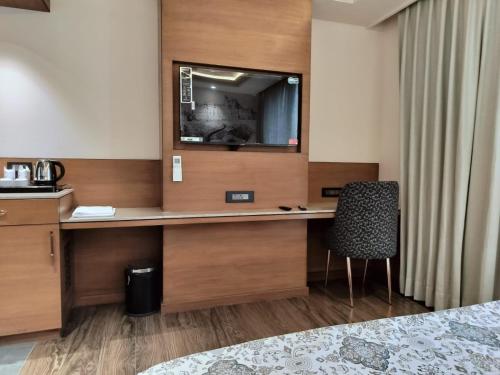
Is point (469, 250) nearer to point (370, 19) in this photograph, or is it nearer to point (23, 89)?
point (370, 19)

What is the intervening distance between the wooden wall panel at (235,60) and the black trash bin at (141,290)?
0.51 metres

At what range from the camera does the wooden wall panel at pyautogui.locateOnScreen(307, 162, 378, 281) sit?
124 inches

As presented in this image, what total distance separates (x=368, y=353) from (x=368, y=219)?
5.46 feet

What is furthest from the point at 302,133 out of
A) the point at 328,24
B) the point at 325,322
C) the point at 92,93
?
the point at 92,93

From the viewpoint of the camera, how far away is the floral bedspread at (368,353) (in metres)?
0.85

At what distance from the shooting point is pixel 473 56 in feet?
7.09

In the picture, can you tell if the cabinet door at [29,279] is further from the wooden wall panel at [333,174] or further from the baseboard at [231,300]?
the wooden wall panel at [333,174]

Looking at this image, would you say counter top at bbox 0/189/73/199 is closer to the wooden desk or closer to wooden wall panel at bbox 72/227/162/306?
the wooden desk

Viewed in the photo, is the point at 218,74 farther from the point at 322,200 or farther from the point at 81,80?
the point at 322,200

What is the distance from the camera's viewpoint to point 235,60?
Result: 2451mm

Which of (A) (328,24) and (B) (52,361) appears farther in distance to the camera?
(A) (328,24)

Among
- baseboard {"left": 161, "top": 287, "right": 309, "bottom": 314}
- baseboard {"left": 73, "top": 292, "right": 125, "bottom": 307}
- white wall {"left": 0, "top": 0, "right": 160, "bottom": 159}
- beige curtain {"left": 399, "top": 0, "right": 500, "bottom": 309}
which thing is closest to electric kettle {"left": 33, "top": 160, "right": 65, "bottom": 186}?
white wall {"left": 0, "top": 0, "right": 160, "bottom": 159}

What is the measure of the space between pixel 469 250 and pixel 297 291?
1.32 metres

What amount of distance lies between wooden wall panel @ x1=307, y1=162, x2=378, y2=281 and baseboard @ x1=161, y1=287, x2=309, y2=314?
46 centimetres
